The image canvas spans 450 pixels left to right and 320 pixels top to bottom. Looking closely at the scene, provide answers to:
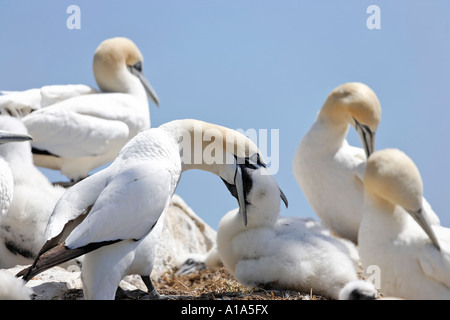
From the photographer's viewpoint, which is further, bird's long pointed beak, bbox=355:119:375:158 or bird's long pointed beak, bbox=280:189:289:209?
bird's long pointed beak, bbox=355:119:375:158

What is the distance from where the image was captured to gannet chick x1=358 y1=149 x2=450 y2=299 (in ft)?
12.8

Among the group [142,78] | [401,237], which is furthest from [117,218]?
[142,78]

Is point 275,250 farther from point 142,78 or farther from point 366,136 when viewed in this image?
point 142,78

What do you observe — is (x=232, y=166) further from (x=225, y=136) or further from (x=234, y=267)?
→ (x=234, y=267)

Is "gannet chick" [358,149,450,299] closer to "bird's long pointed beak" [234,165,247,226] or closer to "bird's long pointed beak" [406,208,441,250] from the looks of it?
"bird's long pointed beak" [406,208,441,250]

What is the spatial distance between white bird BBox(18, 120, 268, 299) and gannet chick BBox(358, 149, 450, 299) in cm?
116

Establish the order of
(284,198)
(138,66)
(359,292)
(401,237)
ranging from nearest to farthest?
(359,292) < (401,237) < (284,198) < (138,66)

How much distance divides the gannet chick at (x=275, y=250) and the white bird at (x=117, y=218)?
66 cm

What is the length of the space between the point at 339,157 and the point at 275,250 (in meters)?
1.97

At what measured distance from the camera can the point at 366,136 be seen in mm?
5980

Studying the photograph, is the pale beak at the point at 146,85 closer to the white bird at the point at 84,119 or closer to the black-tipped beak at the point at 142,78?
the black-tipped beak at the point at 142,78

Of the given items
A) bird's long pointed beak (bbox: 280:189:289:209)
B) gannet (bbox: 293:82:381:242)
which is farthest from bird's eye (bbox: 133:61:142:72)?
bird's long pointed beak (bbox: 280:189:289:209)

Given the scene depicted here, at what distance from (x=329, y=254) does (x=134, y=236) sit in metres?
1.32
